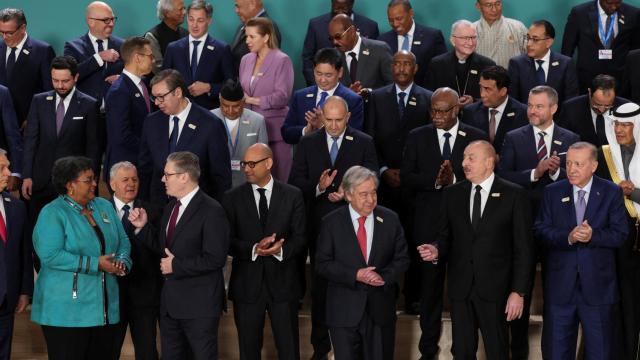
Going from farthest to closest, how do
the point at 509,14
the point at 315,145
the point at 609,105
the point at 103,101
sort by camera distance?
1. the point at 509,14
2. the point at 103,101
3. the point at 609,105
4. the point at 315,145

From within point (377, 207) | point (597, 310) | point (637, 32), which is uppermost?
point (637, 32)

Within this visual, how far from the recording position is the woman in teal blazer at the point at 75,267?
21.6 ft

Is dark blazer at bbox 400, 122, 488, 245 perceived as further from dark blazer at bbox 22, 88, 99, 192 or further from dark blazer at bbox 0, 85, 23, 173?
dark blazer at bbox 0, 85, 23, 173

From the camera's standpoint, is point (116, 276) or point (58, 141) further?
point (58, 141)

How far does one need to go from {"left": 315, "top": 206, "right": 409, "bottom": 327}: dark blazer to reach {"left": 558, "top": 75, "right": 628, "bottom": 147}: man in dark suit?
6.67 ft

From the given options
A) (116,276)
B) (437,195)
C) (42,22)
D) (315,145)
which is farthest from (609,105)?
(42,22)

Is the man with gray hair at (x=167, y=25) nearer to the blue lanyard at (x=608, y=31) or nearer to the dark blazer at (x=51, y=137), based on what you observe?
the dark blazer at (x=51, y=137)

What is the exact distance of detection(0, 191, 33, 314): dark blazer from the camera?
6.86 meters

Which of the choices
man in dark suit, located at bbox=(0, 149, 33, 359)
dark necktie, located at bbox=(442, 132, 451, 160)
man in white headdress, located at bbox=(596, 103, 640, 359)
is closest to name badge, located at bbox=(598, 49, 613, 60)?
man in white headdress, located at bbox=(596, 103, 640, 359)

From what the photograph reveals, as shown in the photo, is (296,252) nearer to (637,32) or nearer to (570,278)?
(570,278)

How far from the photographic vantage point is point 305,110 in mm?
8352

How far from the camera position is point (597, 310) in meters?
6.94

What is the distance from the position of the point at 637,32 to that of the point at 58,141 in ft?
15.7

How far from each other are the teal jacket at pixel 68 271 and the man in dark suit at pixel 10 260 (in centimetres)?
25
